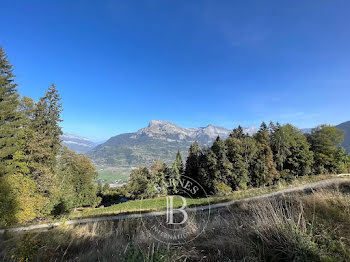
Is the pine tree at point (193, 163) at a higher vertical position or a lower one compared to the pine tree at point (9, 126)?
lower

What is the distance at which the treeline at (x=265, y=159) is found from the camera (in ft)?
111

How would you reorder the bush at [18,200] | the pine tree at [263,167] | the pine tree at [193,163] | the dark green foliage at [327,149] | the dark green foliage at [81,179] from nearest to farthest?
the bush at [18,200] → the dark green foliage at [81,179] → the pine tree at [263,167] → the dark green foliage at [327,149] → the pine tree at [193,163]

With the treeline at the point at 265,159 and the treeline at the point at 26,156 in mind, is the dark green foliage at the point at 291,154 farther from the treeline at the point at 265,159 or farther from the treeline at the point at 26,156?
the treeline at the point at 26,156

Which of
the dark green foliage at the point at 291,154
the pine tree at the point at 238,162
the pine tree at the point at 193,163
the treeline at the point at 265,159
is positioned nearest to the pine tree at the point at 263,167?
the treeline at the point at 265,159

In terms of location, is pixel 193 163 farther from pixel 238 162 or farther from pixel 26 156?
pixel 26 156

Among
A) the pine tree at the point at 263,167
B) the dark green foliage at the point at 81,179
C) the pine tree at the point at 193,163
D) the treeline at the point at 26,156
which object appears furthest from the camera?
the pine tree at the point at 193,163

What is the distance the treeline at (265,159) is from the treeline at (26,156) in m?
15.6

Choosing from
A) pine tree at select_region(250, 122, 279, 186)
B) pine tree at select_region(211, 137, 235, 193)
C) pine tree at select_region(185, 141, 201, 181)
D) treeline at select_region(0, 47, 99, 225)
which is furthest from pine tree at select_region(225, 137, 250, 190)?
treeline at select_region(0, 47, 99, 225)

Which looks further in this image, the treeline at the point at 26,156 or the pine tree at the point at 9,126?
the pine tree at the point at 9,126

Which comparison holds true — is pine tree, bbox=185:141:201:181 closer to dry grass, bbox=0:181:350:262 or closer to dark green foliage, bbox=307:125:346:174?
dark green foliage, bbox=307:125:346:174

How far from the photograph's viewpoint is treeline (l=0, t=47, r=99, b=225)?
1800 cm

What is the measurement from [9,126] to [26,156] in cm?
411

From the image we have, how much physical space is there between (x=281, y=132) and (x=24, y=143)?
49.0 metres

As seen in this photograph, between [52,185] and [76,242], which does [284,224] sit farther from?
[52,185]
